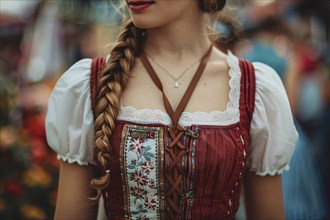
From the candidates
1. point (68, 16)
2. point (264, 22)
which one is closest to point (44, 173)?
point (264, 22)

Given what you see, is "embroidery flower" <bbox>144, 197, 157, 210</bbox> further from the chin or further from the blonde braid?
the chin

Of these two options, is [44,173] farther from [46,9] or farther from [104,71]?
[46,9]

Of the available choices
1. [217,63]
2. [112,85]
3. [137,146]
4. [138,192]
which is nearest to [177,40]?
[217,63]

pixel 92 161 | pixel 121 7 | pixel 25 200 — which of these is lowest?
pixel 25 200

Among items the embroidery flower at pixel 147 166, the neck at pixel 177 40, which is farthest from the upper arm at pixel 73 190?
the neck at pixel 177 40

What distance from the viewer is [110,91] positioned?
66.9 inches

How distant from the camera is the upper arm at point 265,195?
6.06 feet

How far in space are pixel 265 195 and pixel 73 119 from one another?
677 mm

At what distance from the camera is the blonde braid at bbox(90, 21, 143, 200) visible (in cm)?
163

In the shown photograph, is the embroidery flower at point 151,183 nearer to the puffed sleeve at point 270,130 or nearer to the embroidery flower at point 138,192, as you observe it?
the embroidery flower at point 138,192

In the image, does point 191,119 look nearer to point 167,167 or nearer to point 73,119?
point 167,167

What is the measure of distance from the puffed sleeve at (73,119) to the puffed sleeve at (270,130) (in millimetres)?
522

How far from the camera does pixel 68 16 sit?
4992mm

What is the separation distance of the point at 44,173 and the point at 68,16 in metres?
2.33
